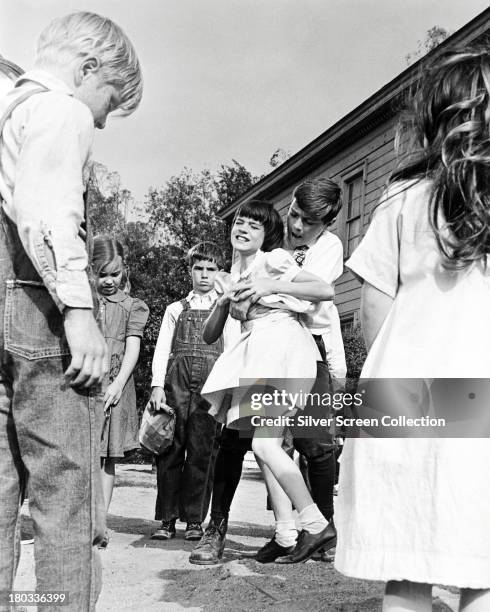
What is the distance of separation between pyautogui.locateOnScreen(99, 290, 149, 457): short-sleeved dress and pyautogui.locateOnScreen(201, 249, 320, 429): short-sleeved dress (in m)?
1.10

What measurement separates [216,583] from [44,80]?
7.75 ft

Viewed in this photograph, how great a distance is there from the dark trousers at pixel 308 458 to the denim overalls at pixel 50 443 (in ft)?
6.85

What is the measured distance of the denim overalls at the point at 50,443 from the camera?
87.5 inches

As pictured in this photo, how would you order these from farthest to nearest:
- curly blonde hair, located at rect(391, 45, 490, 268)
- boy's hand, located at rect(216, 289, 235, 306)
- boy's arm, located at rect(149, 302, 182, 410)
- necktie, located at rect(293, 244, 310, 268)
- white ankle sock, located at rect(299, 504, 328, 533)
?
boy's arm, located at rect(149, 302, 182, 410) → necktie, located at rect(293, 244, 310, 268) → boy's hand, located at rect(216, 289, 235, 306) → white ankle sock, located at rect(299, 504, 328, 533) → curly blonde hair, located at rect(391, 45, 490, 268)

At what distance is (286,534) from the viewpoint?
13.3 feet

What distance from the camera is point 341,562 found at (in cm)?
204

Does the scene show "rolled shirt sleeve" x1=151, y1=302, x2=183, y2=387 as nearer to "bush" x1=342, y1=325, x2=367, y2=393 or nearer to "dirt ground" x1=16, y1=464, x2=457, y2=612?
"dirt ground" x1=16, y1=464, x2=457, y2=612

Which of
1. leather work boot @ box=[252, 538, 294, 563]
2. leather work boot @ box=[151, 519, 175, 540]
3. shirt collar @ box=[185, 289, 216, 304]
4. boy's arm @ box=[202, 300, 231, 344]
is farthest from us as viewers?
shirt collar @ box=[185, 289, 216, 304]

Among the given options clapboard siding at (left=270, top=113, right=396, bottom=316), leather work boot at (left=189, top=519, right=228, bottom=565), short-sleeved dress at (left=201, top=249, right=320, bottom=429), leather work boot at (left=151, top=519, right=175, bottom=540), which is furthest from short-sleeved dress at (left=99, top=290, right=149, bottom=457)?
clapboard siding at (left=270, top=113, right=396, bottom=316)

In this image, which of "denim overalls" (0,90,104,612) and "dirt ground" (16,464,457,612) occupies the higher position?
"denim overalls" (0,90,104,612)

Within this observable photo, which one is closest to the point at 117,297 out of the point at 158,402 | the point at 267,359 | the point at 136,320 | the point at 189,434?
the point at 136,320

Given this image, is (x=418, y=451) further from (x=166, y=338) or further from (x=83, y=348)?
(x=166, y=338)

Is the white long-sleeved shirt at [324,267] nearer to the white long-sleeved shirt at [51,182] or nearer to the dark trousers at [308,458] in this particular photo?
the dark trousers at [308,458]

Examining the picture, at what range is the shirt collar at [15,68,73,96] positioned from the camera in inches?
95.2
